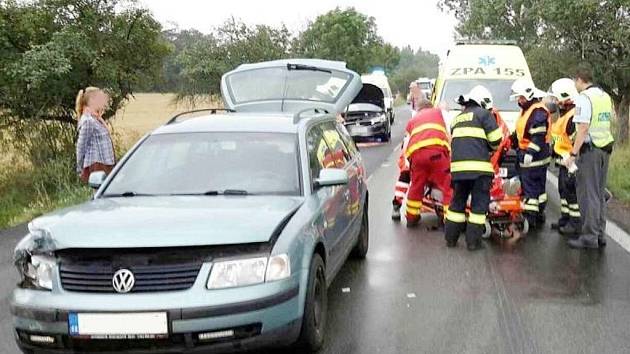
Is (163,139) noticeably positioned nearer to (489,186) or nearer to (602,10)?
(489,186)

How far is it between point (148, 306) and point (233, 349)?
1.78ft

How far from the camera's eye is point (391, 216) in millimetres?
9492

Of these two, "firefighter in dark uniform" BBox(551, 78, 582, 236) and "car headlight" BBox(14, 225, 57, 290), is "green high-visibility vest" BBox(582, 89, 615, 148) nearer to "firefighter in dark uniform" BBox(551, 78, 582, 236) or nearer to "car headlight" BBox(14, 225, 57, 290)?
"firefighter in dark uniform" BBox(551, 78, 582, 236)

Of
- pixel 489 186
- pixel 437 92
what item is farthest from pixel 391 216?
pixel 437 92

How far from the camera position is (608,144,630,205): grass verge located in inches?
409

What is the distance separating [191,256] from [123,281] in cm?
40

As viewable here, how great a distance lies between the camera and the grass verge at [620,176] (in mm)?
10395

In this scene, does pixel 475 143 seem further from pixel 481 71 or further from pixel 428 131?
pixel 481 71

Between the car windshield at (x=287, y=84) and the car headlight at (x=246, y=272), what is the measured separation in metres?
6.30

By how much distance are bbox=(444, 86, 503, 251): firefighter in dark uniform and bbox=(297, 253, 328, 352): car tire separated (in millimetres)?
3099

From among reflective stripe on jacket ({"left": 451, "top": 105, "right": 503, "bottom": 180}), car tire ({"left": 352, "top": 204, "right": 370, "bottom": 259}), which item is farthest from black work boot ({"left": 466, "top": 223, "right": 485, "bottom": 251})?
car tire ({"left": 352, "top": 204, "right": 370, "bottom": 259})

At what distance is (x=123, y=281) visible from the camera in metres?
3.93

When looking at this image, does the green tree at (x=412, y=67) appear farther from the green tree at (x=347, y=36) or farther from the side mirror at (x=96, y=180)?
the side mirror at (x=96, y=180)

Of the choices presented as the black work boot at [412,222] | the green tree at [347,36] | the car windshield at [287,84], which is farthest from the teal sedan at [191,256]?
the green tree at [347,36]
